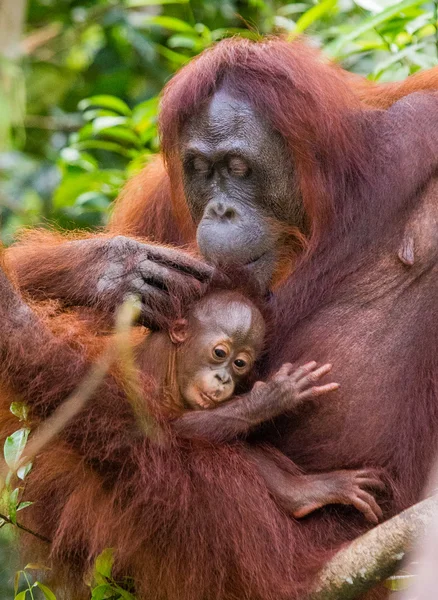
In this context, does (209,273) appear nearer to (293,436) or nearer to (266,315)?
(266,315)

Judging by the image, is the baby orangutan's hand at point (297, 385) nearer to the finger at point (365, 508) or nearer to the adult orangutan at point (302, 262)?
the adult orangutan at point (302, 262)

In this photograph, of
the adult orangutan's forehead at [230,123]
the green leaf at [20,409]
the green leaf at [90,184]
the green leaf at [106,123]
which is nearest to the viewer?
the green leaf at [20,409]

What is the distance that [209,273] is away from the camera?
3338mm

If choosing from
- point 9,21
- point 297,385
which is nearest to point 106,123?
point 9,21

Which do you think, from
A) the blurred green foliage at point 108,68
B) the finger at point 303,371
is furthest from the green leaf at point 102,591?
the blurred green foliage at point 108,68

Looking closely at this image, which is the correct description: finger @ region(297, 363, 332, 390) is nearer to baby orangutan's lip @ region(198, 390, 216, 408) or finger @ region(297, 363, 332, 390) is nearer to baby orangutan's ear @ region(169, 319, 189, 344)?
baby orangutan's lip @ region(198, 390, 216, 408)

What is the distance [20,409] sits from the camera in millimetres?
2961

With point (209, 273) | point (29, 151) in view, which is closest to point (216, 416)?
point (209, 273)

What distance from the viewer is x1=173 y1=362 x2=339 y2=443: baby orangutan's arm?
307 centimetres

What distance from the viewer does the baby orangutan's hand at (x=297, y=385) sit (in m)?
3.06

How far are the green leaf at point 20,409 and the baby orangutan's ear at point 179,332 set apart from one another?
590 millimetres

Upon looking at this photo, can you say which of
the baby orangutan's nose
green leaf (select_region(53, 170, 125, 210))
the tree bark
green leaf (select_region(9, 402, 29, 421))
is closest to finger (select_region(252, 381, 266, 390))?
the baby orangutan's nose

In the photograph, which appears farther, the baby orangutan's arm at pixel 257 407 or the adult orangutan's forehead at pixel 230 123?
the adult orangutan's forehead at pixel 230 123

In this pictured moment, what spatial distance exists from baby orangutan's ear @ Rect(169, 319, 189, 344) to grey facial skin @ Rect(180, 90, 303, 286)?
0.24m
